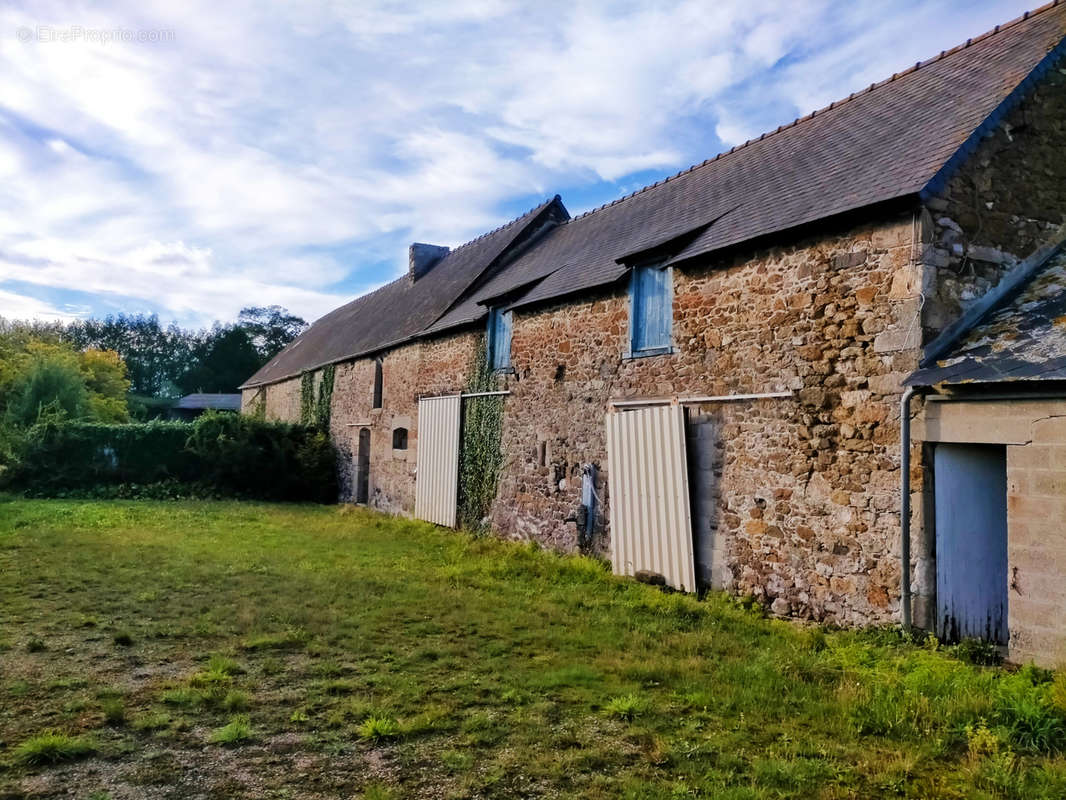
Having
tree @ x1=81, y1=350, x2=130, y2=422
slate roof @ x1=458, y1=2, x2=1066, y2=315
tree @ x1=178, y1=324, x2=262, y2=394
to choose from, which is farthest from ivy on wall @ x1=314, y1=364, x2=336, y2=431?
tree @ x1=178, y1=324, x2=262, y2=394

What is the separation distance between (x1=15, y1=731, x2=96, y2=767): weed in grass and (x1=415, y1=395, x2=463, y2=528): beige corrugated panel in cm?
982

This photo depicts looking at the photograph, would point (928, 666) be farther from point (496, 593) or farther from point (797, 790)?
point (496, 593)

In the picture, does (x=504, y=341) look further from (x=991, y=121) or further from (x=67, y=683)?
(x=67, y=683)

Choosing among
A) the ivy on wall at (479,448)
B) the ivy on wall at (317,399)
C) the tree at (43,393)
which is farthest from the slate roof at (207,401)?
the ivy on wall at (479,448)

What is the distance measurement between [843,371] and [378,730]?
5.22 metres

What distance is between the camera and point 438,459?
14508mm

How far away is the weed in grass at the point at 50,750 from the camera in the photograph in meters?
3.75

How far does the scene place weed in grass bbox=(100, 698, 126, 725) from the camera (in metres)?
4.32

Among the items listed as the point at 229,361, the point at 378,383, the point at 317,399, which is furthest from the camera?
the point at 229,361

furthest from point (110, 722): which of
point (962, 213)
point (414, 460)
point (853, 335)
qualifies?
point (414, 460)

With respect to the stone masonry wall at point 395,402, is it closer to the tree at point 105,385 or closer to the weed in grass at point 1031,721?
the weed in grass at point 1031,721

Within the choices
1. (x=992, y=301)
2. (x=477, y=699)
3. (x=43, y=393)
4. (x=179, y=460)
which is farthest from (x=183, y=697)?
(x=43, y=393)

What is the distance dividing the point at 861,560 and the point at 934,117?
4.85 m

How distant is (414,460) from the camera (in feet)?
51.9
